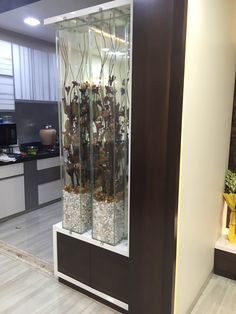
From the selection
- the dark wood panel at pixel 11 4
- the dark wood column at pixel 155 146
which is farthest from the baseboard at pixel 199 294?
the dark wood panel at pixel 11 4

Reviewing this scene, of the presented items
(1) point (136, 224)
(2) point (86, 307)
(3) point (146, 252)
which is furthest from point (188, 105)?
(2) point (86, 307)

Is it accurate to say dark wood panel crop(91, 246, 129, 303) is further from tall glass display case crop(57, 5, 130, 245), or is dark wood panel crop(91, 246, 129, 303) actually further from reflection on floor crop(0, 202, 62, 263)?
reflection on floor crop(0, 202, 62, 263)

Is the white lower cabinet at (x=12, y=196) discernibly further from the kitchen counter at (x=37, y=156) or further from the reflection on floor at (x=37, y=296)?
the reflection on floor at (x=37, y=296)

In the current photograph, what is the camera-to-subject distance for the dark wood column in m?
1.40

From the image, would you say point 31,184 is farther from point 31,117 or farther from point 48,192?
point 31,117

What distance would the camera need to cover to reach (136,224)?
1650 mm

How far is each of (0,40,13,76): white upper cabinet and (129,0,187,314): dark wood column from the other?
107 inches

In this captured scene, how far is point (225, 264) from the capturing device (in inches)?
92.7

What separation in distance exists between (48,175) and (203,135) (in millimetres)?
2756

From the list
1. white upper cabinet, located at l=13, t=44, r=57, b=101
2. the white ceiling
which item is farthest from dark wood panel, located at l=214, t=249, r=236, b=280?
white upper cabinet, located at l=13, t=44, r=57, b=101

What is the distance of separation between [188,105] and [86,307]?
162 cm

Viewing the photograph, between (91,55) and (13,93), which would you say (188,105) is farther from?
(13,93)

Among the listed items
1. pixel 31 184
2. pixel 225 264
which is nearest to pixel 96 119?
pixel 225 264

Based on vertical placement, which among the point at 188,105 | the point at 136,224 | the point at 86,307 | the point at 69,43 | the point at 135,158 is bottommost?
the point at 86,307
